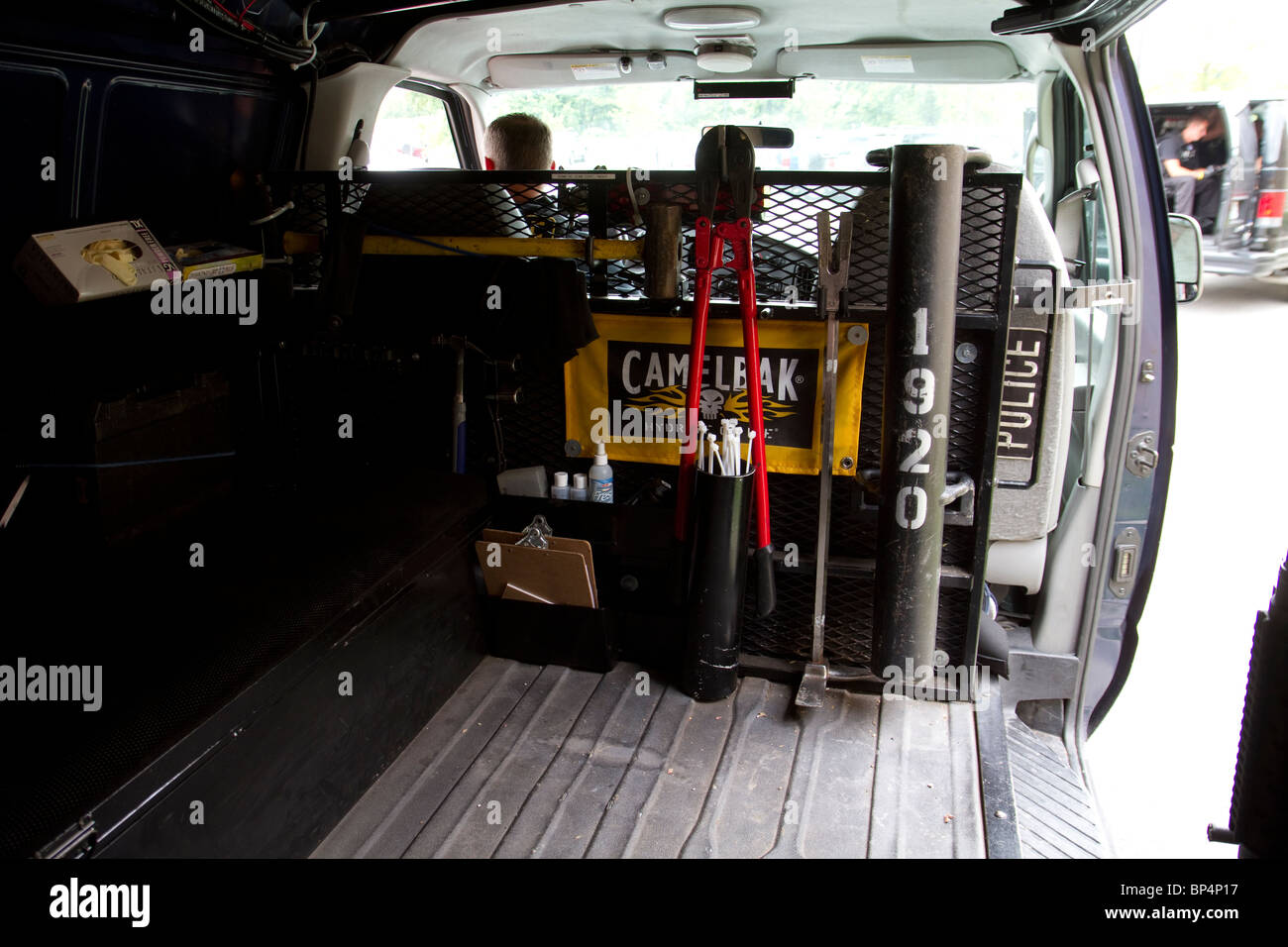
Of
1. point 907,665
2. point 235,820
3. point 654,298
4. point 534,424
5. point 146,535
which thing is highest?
point 654,298

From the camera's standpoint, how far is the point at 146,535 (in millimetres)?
2309

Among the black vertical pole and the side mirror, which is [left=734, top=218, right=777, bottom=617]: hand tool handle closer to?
the black vertical pole

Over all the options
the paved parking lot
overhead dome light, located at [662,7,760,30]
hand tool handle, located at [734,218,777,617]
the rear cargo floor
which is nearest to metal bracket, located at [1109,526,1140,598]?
the paved parking lot

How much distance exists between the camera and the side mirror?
7.57 feet

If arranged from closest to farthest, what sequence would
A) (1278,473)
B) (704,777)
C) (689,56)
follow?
(704,777) → (689,56) → (1278,473)

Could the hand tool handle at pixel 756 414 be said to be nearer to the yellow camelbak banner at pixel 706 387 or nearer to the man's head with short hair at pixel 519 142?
the yellow camelbak banner at pixel 706 387

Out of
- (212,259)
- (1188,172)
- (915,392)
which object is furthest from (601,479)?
(1188,172)

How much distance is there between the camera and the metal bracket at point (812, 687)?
7.35 feet

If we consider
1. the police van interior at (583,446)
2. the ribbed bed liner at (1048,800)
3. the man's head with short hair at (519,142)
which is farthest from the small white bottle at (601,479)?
the ribbed bed liner at (1048,800)

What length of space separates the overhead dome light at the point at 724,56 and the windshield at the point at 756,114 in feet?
0.42

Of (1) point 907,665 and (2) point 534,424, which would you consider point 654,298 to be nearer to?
(2) point 534,424

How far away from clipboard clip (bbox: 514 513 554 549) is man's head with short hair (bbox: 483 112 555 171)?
102cm

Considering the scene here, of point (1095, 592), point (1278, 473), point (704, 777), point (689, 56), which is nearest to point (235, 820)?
point (704, 777)
